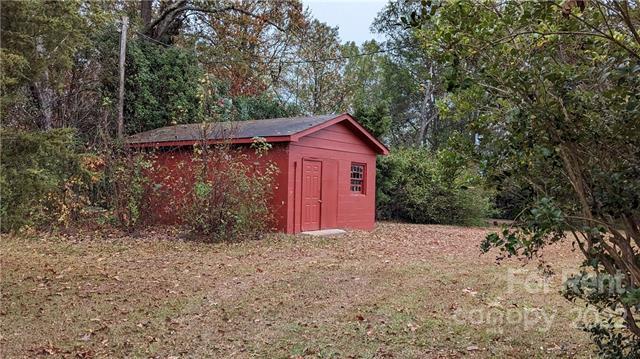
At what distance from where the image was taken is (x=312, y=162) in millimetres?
12633

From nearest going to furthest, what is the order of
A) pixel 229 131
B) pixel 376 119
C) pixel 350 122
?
pixel 229 131
pixel 350 122
pixel 376 119

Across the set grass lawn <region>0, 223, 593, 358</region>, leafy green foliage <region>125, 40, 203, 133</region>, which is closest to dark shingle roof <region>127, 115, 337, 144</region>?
leafy green foliage <region>125, 40, 203, 133</region>

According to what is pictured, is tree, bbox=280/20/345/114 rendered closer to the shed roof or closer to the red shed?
the red shed

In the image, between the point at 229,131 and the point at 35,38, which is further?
the point at 229,131

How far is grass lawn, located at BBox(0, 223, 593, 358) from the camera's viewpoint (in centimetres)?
429

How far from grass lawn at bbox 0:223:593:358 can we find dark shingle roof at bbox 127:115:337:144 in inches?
→ 116

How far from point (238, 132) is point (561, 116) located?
10.2 metres

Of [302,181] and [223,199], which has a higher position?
[302,181]

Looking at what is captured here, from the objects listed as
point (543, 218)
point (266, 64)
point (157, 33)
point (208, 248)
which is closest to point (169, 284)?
point (208, 248)

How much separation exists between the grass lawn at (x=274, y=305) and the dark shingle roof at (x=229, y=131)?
2949mm

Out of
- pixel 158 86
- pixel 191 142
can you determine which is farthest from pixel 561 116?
pixel 158 86

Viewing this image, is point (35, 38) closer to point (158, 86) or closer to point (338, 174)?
point (338, 174)

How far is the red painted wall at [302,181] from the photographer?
11.5 meters

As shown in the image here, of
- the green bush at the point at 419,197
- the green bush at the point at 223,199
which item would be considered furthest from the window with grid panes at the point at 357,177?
the green bush at the point at 223,199
